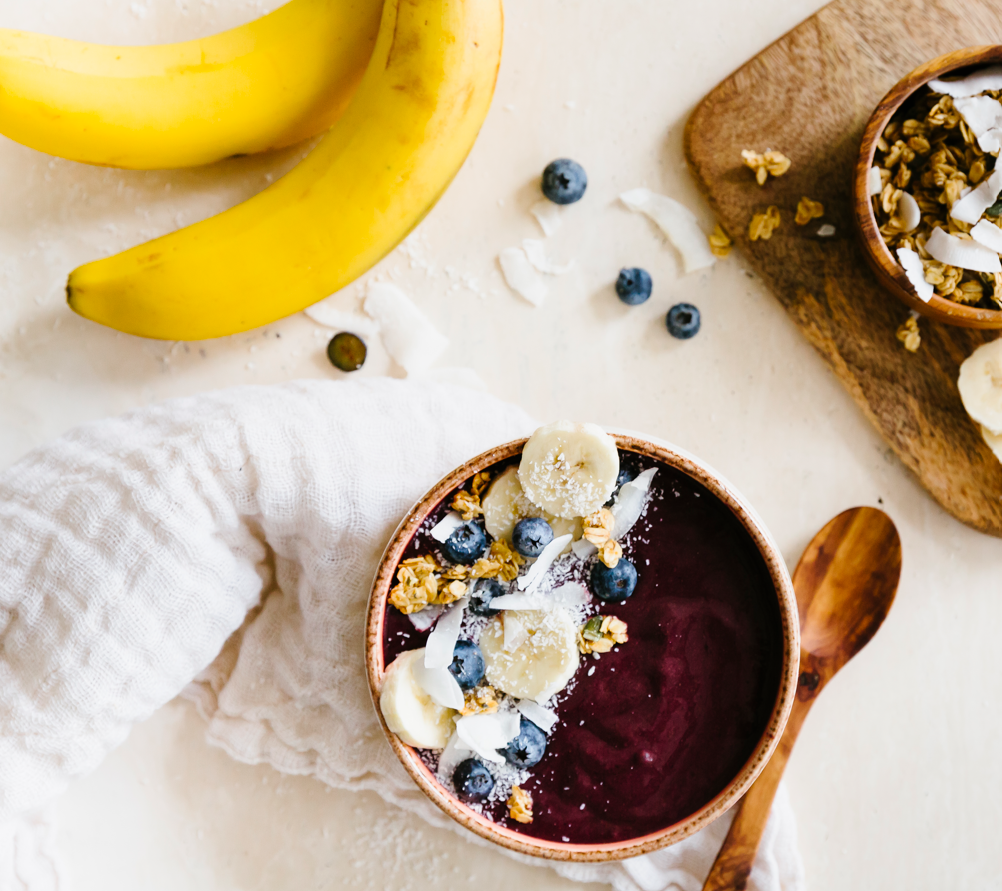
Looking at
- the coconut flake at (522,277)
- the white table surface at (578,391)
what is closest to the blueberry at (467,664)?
the white table surface at (578,391)

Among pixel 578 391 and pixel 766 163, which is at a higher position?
pixel 766 163

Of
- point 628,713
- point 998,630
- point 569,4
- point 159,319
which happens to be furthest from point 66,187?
point 998,630

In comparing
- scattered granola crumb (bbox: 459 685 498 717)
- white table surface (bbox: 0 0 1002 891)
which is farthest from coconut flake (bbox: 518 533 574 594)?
white table surface (bbox: 0 0 1002 891)

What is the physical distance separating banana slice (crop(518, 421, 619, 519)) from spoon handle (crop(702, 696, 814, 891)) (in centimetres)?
48

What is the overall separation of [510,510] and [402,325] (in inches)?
15.5

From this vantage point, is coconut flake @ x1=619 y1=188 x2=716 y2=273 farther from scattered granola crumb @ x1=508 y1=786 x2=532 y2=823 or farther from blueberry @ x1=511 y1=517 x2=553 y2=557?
scattered granola crumb @ x1=508 y1=786 x2=532 y2=823

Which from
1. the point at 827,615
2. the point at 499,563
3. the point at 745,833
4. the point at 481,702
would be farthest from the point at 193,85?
the point at 745,833

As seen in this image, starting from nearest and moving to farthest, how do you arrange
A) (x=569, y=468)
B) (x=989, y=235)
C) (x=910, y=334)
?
1. (x=569, y=468)
2. (x=989, y=235)
3. (x=910, y=334)

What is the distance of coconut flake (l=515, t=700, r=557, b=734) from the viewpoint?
2.60ft

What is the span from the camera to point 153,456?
903 millimetres

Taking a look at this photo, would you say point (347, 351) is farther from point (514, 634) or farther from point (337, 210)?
point (514, 634)

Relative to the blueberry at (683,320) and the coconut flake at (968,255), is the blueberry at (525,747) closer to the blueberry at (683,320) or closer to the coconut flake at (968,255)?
the blueberry at (683,320)

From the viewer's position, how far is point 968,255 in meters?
0.91

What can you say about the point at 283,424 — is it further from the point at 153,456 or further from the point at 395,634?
the point at 395,634
